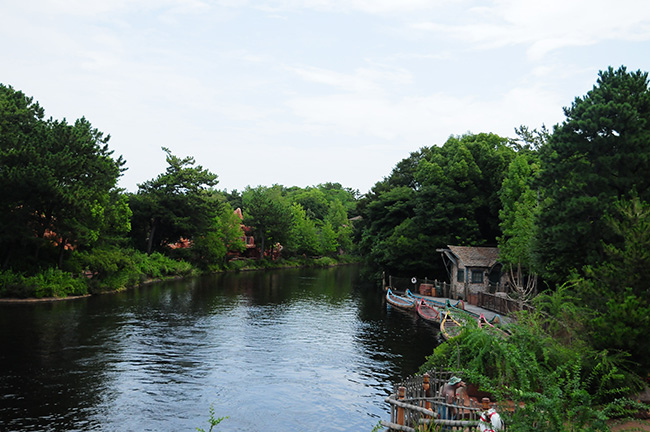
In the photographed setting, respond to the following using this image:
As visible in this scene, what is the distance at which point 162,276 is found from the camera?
→ 6334 cm

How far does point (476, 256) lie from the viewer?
44.2 meters

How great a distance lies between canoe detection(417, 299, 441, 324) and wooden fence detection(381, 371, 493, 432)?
2259cm

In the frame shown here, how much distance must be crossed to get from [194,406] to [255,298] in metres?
30.2

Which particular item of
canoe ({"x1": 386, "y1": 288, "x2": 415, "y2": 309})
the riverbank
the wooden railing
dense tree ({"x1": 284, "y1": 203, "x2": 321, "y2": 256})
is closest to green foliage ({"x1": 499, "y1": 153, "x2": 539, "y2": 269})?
the wooden railing

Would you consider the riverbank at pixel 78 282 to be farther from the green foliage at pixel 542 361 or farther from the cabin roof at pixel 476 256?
the green foliage at pixel 542 361

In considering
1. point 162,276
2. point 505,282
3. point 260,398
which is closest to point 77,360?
point 260,398

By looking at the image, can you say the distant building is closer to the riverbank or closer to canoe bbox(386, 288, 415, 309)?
canoe bbox(386, 288, 415, 309)

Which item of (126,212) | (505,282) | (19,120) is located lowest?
(505,282)

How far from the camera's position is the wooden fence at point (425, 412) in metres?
12.8

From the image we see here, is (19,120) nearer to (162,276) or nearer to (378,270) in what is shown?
(162,276)

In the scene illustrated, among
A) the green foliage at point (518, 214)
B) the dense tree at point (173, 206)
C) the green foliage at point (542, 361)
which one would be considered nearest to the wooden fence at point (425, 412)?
the green foliage at point (542, 361)

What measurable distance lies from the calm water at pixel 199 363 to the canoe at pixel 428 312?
955 mm

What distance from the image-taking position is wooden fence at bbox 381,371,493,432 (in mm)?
12750

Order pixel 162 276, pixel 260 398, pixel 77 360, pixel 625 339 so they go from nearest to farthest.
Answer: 1. pixel 625 339
2. pixel 260 398
3. pixel 77 360
4. pixel 162 276
